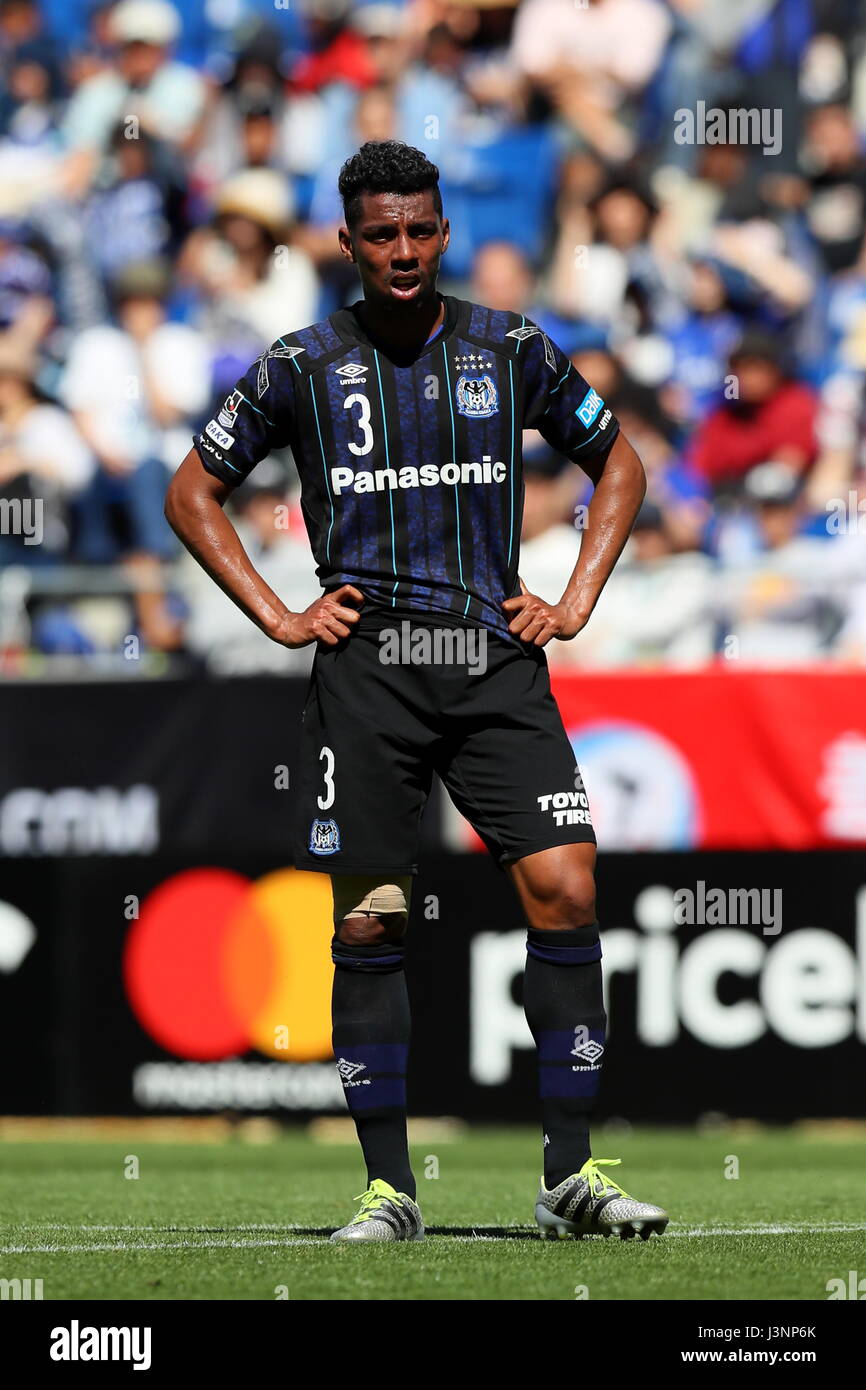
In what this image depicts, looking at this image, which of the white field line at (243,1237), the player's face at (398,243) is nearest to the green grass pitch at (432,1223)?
the white field line at (243,1237)

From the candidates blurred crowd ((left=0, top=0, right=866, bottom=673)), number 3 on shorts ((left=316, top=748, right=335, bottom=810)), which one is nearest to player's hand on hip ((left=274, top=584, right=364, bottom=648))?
number 3 on shorts ((left=316, top=748, right=335, bottom=810))

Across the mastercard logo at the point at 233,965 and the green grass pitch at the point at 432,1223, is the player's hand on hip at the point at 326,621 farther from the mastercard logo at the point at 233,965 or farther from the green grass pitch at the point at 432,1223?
the mastercard logo at the point at 233,965

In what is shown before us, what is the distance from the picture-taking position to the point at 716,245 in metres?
12.9

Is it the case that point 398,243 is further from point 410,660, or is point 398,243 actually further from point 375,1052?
point 375,1052

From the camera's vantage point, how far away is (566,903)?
201 inches

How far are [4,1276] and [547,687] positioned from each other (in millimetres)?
1868

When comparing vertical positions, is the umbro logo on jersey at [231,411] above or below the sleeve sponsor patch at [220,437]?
above

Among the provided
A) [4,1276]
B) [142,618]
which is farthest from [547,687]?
[142,618]

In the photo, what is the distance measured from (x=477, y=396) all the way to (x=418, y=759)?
0.86 m

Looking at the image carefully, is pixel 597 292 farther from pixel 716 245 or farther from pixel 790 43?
pixel 790 43

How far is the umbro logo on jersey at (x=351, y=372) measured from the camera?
518 centimetres

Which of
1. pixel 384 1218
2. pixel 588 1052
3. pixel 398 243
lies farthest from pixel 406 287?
pixel 384 1218

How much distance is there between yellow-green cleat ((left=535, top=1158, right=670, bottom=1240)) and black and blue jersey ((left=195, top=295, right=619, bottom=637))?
50.9 inches

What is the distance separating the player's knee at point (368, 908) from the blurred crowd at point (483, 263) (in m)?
4.55
